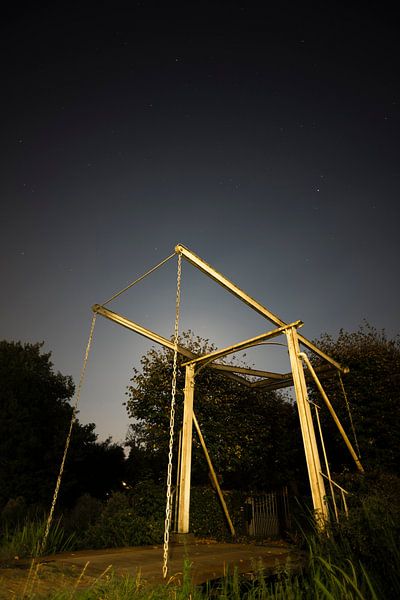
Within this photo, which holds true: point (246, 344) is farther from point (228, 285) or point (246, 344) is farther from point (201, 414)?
point (201, 414)

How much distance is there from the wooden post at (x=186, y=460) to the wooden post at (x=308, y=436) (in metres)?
2.73

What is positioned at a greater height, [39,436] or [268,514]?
[39,436]

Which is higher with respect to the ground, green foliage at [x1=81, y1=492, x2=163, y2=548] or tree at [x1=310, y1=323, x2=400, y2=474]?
tree at [x1=310, y1=323, x2=400, y2=474]

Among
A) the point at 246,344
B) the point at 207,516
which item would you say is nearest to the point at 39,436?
the point at 207,516

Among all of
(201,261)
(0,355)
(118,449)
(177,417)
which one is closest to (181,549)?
(177,417)

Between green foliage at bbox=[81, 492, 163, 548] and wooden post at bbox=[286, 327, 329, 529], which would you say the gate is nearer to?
green foliage at bbox=[81, 492, 163, 548]

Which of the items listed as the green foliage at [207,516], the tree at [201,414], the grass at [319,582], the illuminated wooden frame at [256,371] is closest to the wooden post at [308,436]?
the illuminated wooden frame at [256,371]

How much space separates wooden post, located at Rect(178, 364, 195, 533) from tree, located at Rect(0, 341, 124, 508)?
1288 centimetres

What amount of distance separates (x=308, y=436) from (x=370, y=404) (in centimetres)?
559

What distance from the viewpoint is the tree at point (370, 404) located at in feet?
33.5

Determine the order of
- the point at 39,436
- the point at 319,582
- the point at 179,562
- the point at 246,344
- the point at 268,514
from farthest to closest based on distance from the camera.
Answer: the point at 39,436
the point at 268,514
the point at 246,344
the point at 179,562
the point at 319,582

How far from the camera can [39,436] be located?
1877cm

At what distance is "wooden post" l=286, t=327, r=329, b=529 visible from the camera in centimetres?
574

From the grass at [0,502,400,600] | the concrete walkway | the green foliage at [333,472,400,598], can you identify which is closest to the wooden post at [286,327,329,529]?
the concrete walkway
